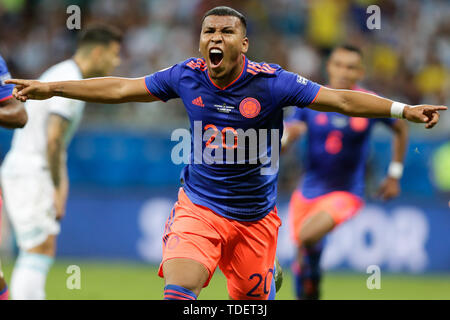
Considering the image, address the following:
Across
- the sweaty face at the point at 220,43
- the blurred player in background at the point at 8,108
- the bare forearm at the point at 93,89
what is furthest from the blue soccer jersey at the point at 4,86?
the sweaty face at the point at 220,43

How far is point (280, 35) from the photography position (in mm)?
14742

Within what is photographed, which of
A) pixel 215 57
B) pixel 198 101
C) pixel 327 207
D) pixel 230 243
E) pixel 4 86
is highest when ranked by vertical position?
pixel 215 57

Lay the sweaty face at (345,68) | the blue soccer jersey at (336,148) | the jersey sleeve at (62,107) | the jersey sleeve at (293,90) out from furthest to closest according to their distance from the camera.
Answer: the blue soccer jersey at (336,148)
the sweaty face at (345,68)
the jersey sleeve at (62,107)
the jersey sleeve at (293,90)

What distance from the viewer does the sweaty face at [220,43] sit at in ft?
17.7

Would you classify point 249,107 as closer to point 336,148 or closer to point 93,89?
point 93,89

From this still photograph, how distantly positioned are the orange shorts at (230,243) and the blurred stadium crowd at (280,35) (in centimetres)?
834

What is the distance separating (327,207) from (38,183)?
10.0 ft

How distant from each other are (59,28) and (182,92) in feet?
31.7

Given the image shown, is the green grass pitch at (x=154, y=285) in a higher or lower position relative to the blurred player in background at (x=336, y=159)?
lower

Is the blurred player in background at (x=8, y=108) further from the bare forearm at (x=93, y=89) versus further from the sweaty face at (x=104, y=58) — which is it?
the sweaty face at (x=104, y=58)

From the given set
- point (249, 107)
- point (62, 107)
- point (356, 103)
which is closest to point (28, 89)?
point (249, 107)

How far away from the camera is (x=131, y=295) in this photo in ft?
31.2

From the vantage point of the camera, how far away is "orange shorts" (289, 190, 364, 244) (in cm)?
819

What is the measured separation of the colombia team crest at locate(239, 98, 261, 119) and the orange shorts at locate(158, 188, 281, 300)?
2.56 ft
